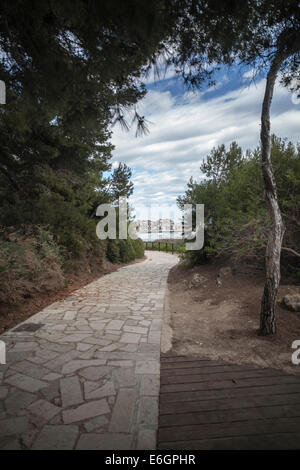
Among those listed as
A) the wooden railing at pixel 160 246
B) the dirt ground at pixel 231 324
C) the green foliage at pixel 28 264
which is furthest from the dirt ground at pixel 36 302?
the wooden railing at pixel 160 246

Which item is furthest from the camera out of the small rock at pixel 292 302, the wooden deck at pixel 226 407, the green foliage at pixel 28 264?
the green foliage at pixel 28 264

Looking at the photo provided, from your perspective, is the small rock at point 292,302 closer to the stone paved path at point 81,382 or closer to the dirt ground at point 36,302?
the stone paved path at point 81,382

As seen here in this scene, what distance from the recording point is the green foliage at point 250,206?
4621 mm

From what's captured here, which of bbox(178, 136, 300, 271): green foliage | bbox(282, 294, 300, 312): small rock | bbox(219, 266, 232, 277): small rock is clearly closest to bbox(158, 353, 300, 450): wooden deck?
bbox(282, 294, 300, 312): small rock

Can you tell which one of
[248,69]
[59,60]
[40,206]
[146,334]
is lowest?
[146,334]

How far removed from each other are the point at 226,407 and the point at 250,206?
4754 millimetres

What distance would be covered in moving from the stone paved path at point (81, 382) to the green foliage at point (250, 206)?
8.32ft

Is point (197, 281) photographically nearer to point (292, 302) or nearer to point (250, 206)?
point (250, 206)

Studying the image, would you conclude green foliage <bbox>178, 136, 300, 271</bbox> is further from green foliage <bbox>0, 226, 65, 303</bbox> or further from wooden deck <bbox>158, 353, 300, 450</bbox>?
green foliage <bbox>0, 226, 65, 303</bbox>

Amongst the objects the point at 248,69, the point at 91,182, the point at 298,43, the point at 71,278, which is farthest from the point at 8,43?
the point at 91,182

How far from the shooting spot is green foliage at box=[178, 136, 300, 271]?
15.2ft

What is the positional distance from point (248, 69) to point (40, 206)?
508 cm

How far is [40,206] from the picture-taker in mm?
5438

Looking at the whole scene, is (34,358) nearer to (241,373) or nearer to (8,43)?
(241,373)
